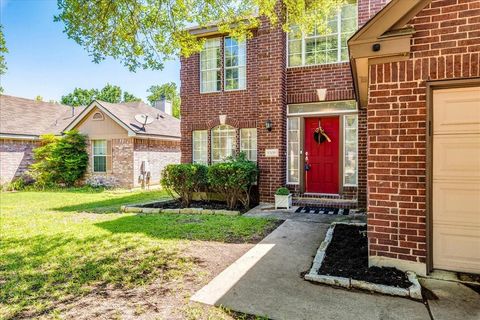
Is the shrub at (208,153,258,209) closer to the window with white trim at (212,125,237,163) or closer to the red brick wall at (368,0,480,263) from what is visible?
the window with white trim at (212,125,237,163)

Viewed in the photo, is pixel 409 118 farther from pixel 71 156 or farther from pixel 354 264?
pixel 71 156

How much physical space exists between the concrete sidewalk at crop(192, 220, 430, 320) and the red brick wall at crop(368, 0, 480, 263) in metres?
0.92

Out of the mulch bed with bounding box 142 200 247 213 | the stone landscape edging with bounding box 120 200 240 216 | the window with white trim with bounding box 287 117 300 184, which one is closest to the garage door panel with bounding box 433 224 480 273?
the stone landscape edging with bounding box 120 200 240 216

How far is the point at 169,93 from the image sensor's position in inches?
2233

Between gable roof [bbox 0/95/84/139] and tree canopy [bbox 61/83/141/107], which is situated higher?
tree canopy [bbox 61/83/141/107]

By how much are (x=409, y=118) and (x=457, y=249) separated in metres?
1.78

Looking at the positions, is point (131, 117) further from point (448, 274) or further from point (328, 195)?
point (448, 274)

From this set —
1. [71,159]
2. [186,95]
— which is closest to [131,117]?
[71,159]

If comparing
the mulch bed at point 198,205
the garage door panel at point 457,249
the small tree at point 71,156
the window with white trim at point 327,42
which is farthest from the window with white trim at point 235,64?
the small tree at point 71,156

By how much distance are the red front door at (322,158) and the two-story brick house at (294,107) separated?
0.10ft

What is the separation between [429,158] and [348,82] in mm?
5558

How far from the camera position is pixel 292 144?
9.59 metres

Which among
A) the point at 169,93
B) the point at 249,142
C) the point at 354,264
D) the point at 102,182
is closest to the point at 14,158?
the point at 102,182

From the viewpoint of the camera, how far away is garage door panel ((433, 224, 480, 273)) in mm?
3766
